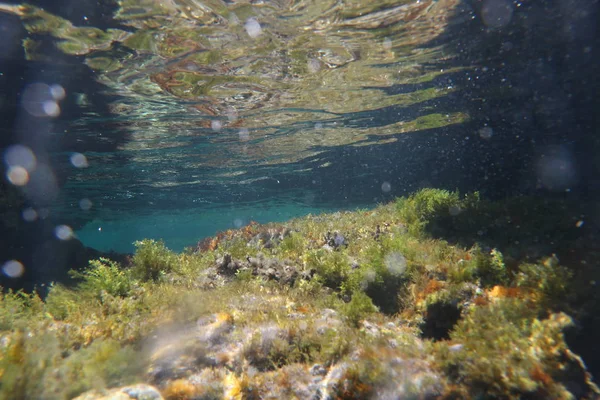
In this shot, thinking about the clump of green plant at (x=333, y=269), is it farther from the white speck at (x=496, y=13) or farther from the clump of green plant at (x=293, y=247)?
the white speck at (x=496, y=13)

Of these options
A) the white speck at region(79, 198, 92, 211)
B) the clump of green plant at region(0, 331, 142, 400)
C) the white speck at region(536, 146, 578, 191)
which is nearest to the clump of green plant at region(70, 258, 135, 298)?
the clump of green plant at region(0, 331, 142, 400)

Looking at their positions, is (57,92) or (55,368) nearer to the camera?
(55,368)

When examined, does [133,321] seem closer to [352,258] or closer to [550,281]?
[352,258]

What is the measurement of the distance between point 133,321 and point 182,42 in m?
8.56

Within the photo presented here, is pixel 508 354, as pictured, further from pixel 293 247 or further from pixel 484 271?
pixel 293 247

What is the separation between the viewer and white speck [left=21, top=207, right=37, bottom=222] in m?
16.0

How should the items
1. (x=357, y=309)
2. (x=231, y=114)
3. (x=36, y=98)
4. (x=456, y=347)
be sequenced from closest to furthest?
1. (x=456, y=347)
2. (x=357, y=309)
3. (x=36, y=98)
4. (x=231, y=114)

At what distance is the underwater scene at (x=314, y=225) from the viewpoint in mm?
3916

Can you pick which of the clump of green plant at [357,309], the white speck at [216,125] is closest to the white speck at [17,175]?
the white speck at [216,125]

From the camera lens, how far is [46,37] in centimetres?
886

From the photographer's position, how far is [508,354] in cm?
361

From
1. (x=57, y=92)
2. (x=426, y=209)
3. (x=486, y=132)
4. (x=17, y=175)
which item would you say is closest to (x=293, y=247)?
(x=426, y=209)

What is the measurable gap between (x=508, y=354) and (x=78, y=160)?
22923 millimetres

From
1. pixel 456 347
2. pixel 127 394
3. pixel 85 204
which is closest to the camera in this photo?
pixel 127 394
